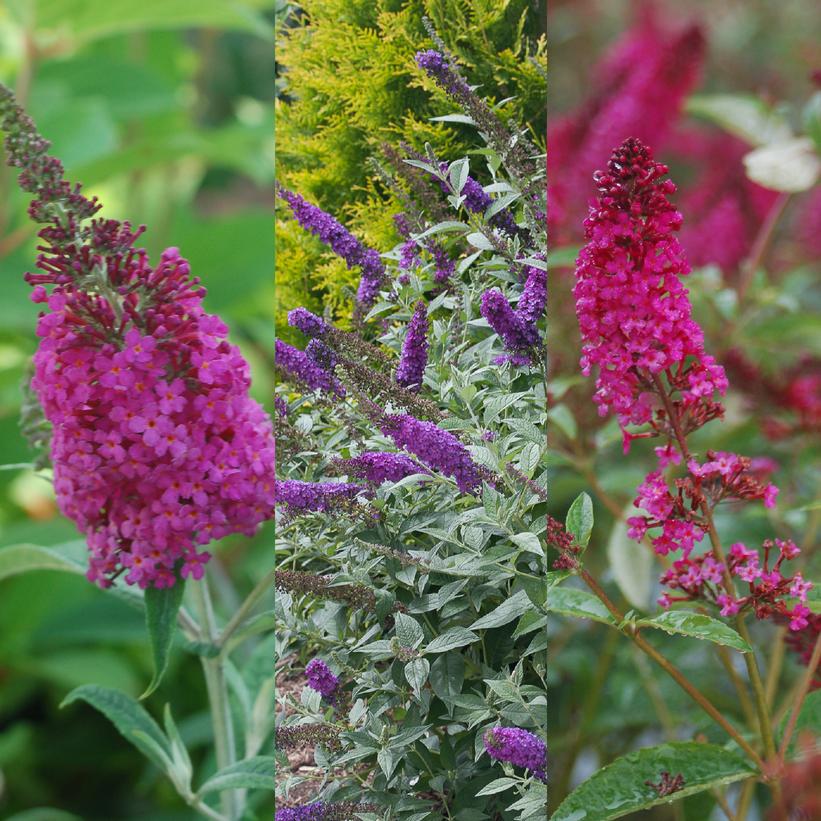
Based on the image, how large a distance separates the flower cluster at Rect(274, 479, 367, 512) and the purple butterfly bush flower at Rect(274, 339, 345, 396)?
5 centimetres

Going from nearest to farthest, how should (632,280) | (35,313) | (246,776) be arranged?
1. (632,280)
2. (246,776)
3. (35,313)

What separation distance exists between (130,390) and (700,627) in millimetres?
280

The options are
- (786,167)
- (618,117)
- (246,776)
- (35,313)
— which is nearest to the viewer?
(246,776)

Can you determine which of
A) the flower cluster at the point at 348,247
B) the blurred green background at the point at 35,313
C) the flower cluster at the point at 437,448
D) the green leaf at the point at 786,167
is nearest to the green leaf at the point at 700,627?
the flower cluster at the point at 437,448

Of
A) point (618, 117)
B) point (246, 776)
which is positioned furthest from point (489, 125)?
point (618, 117)

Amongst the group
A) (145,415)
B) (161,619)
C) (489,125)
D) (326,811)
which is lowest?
(326,811)

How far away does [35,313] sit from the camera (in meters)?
1.09

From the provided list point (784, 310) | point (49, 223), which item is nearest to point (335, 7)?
point (49, 223)

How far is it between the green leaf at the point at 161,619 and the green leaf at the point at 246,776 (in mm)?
73

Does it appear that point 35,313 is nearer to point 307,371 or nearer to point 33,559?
point 33,559

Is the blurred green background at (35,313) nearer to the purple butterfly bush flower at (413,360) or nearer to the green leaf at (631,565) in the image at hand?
the green leaf at (631,565)

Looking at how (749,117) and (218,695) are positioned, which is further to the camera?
(749,117)

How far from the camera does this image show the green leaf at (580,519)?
0.52 m

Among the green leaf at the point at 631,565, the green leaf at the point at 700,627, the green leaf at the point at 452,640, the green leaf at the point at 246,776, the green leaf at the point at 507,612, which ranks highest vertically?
the green leaf at the point at 507,612
